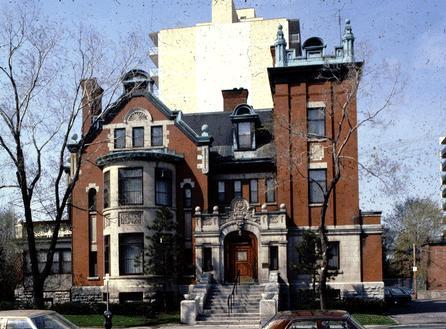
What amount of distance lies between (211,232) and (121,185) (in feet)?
18.4

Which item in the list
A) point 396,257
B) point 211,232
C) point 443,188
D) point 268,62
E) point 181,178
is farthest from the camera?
point 443,188

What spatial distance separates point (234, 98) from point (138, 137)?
26.2 ft

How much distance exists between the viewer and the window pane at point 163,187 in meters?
38.3

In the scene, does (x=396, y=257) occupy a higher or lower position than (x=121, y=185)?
lower

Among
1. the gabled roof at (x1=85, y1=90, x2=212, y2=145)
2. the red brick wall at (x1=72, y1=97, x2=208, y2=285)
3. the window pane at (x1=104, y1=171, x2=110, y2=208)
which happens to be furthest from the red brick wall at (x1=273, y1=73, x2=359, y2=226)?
the window pane at (x1=104, y1=171, x2=110, y2=208)

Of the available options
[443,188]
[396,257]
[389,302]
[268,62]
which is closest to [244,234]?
[389,302]

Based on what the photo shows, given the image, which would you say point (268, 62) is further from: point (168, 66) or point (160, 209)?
point (160, 209)

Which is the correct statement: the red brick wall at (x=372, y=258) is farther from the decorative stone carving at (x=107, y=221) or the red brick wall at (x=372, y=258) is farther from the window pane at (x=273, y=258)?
the decorative stone carving at (x=107, y=221)

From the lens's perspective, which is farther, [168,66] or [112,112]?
[168,66]

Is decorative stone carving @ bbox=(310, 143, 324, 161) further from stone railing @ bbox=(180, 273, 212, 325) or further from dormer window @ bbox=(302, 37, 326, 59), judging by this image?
stone railing @ bbox=(180, 273, 212, 325)

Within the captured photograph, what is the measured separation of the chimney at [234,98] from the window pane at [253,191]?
272 inches

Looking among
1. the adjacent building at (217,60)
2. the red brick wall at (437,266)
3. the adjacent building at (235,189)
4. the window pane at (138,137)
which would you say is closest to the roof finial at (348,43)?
the adjacent building at (235,189)

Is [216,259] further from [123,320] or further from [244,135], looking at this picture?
[244,135]

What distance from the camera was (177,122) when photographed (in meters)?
39.7
